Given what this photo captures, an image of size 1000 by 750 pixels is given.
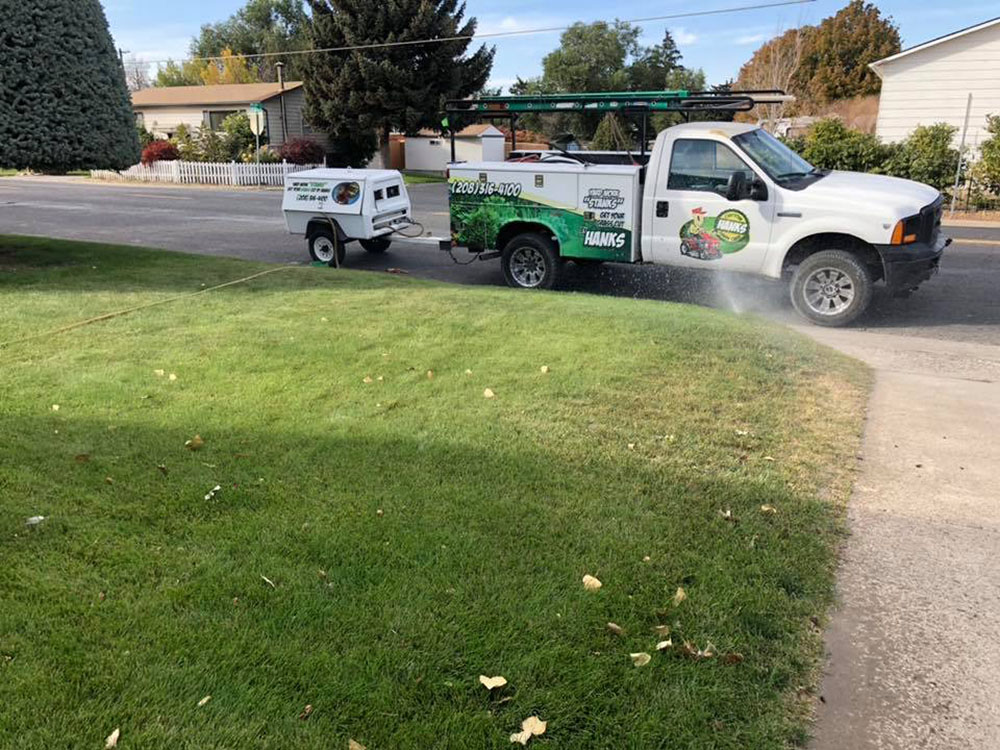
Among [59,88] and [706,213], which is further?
[59,88]

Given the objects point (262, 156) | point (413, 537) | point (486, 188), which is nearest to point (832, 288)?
point (486, 188)

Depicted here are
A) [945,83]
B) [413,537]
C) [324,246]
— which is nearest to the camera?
[413,537]

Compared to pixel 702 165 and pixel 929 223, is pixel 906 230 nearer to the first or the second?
pixel 929 223

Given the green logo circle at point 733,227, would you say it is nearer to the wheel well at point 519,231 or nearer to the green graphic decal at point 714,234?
Answer: the green graphic decal at point 714,234

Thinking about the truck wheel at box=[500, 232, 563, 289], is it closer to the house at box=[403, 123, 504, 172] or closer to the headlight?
the headlight

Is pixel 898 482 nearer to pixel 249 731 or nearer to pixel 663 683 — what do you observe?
pixel 663 683

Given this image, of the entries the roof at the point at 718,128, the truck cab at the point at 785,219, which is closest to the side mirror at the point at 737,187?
the truck cab at the point at 785,219

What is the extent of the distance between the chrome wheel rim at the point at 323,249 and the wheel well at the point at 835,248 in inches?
272

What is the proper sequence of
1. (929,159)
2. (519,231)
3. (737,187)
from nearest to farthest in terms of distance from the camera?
(737,187), (519,231), (929,159)

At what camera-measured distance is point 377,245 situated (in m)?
13.4

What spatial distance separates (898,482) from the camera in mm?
4438

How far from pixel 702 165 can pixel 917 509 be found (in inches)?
225

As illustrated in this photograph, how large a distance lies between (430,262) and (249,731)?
10812 millimetres

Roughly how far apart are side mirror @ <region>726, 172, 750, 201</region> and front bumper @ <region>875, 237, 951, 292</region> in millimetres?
1477
